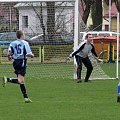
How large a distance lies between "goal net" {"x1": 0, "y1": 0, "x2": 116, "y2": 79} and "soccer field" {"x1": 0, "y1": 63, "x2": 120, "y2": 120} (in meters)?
5.13

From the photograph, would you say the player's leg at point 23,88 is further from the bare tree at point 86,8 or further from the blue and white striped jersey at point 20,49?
the bare tree at point 86,8

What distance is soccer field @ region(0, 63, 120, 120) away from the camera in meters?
12.0

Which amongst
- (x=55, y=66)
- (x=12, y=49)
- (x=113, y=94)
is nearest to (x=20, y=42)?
(x=12, y=49)

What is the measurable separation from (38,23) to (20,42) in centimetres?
1375

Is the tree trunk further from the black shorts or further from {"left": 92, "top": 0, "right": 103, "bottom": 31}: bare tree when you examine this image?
{"left": 92, "top": 0, "right": 103, "bottom": 31}: bare tree

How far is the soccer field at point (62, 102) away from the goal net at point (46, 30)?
513 centimetres

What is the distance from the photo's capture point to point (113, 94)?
16125 millimetres

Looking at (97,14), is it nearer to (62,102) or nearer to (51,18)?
(51,18)

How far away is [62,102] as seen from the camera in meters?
14.3

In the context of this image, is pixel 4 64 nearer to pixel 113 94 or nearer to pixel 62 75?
pixel 62 75

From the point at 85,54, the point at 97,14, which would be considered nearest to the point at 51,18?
the point at 85,54

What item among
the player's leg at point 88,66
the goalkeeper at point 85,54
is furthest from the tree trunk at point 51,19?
the player's leg at point 88,66

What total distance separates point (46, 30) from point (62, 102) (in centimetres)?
1263

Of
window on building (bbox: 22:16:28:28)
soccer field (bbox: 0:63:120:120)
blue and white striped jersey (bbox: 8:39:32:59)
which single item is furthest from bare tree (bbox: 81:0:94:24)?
blue and white striped jersey (bbox: 8:39:32:59)
